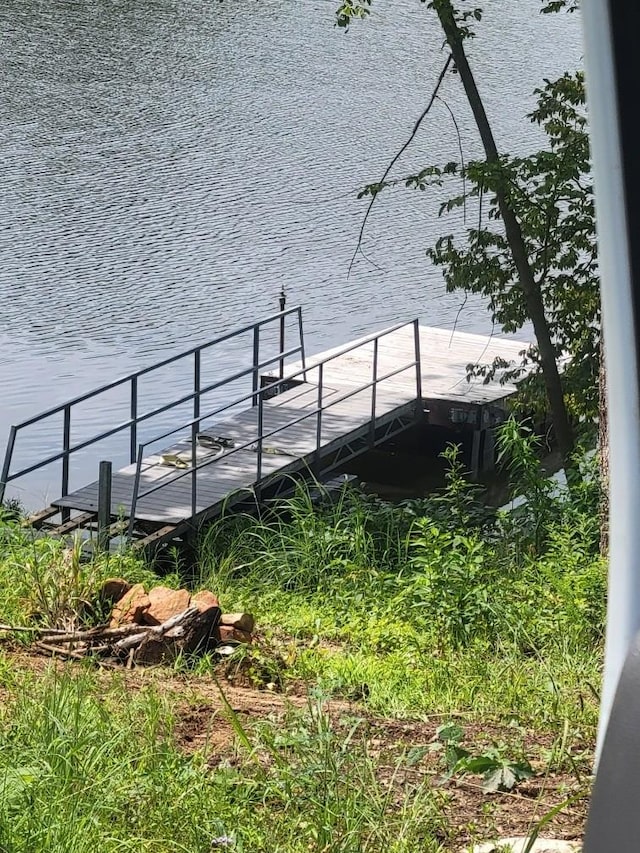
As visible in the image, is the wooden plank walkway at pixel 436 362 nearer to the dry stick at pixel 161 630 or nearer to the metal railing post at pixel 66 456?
the metal railing post at pixel 66 456

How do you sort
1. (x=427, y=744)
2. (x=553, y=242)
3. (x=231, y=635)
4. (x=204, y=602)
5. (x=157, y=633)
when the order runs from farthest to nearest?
1. (x=553, y=242)
2. (x=204, y=602)
3. (x=231, y=635)
4. (x=157, y=633)
5. (x=427, y=744)

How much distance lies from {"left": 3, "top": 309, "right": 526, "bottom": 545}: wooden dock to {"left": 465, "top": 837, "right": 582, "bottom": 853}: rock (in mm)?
6456

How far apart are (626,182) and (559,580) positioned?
17.6 feet

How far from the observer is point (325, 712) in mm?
3434

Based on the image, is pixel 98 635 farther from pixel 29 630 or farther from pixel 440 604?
pixel 440 604

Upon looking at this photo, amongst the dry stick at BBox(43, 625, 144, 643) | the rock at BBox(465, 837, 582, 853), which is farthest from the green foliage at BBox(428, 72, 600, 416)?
the rock at BBox(465, 837, 582, 853)

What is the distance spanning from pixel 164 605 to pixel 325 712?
2003 millimetres

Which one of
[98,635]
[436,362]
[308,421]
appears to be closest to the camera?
[98,635]

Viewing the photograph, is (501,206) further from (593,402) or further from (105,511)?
(105,511)

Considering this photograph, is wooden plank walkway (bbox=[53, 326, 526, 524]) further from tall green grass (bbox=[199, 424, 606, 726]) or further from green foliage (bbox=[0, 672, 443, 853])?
green foliage (bbox=[0, 672, 443, 853])

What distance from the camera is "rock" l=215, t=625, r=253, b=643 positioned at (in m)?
5.00

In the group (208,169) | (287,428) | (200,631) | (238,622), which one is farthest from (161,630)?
(208,169)

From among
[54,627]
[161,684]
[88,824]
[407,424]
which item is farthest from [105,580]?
[407,424]

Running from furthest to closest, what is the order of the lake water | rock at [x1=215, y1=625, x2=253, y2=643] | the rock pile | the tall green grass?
the lake water < rock at [x1=215, y1=625, x2=253, y2=643] < the rock pile < the tall green grass
